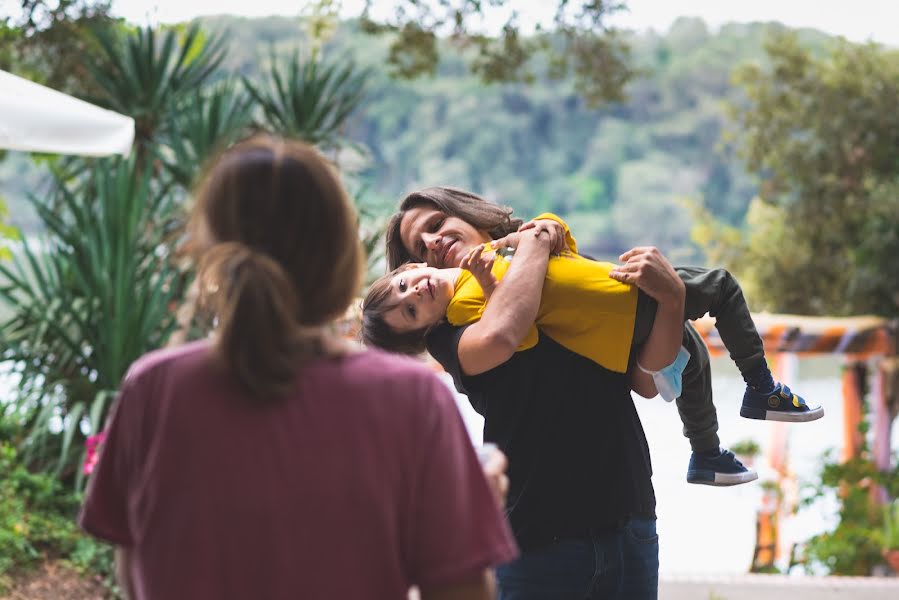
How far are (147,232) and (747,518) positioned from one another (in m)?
5.70

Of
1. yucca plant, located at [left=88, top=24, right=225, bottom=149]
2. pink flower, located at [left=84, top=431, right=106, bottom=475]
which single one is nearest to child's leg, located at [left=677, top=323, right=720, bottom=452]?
pink flower, located at [left=84, top=431, right=106, bottom=475]

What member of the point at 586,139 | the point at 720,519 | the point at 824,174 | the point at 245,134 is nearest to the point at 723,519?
the point at 720,519

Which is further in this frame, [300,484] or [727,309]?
[727,309]

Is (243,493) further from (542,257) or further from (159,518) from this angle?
(542,257)

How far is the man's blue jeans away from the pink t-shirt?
2.16 ft

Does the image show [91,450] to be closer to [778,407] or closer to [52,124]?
[52,124]

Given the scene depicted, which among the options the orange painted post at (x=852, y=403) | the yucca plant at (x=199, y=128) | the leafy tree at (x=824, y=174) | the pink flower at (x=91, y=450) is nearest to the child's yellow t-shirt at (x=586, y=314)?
the pink flower at (x=91, y=450)

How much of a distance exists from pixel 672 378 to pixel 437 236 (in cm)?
48

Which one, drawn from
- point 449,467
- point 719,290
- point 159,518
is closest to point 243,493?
point 159,518

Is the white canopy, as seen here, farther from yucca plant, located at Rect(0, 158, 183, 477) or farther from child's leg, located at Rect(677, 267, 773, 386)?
child's leg, located at Rect(677, 267, 773, 386)

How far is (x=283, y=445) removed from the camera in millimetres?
1012

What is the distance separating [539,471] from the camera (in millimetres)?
1722

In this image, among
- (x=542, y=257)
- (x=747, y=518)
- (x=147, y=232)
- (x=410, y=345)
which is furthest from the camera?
(x=747, y=518)

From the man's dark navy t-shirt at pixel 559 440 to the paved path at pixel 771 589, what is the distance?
10.6 feet
